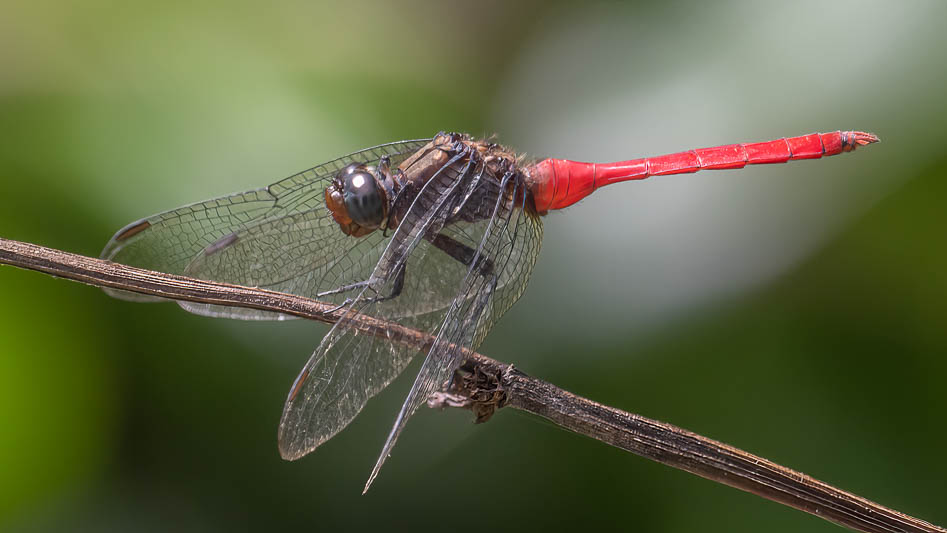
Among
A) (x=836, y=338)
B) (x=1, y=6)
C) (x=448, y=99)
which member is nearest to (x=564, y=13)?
(x=448, y=99)

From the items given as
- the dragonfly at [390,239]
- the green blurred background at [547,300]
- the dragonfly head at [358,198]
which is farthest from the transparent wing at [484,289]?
the green blurred background at [547,300]

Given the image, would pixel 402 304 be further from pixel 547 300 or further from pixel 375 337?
pixel 547 300

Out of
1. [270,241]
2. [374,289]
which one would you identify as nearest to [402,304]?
[374,289]

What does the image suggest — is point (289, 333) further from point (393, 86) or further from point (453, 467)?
point (393, 86)

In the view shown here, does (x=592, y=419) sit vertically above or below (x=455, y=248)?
below

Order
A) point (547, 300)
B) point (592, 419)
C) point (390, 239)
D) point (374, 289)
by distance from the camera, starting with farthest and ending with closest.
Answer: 1. point (547, 300)
2. point (390, 239)
3. point (374, 289)
4. point (592, 419)

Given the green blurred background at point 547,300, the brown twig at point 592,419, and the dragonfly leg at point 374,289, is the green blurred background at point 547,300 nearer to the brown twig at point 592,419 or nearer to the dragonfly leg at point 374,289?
the dragonfly leg at point 374,289

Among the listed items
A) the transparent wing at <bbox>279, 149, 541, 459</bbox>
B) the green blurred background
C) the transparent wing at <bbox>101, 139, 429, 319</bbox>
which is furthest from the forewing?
the green blurred background

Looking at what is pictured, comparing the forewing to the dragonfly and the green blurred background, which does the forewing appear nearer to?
the dragonfly
